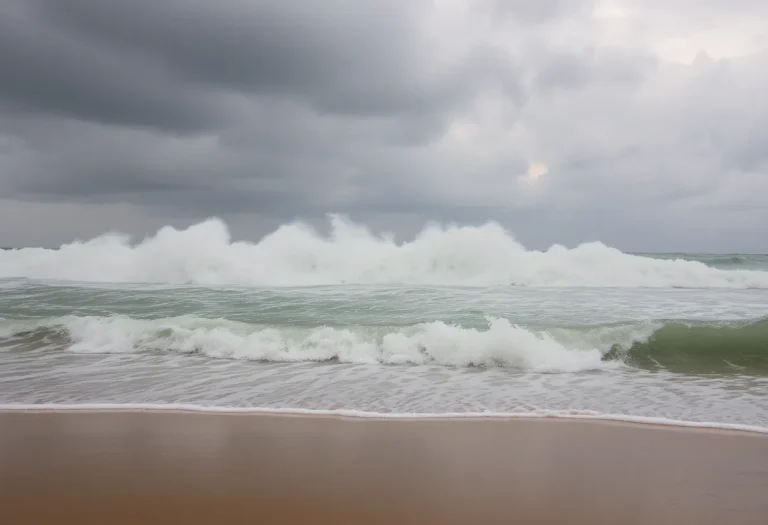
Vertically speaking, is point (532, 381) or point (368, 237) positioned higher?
point (368, 237)

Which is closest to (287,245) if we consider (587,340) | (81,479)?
(587,340)

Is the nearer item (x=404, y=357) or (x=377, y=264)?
(x=404, y=357)

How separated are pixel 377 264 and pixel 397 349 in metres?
13.6

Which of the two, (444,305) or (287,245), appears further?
(287,245)

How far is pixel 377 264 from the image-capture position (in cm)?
2181

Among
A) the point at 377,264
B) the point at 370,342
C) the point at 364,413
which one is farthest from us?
the point at 377,264

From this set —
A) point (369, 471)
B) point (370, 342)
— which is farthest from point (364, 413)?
point (370, 342)

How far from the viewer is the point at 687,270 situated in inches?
853

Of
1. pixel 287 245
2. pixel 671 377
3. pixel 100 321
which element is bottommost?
pixel 671 377

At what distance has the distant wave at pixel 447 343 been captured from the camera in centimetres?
786

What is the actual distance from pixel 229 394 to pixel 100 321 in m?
5.65

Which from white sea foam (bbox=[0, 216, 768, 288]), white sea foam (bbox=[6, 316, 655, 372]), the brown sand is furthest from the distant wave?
white sea foam (bbox=[0, 216, 768, 288])

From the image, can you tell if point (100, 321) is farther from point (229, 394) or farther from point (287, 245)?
point (287, 245)

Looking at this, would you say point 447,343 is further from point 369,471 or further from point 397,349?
point 369,471
